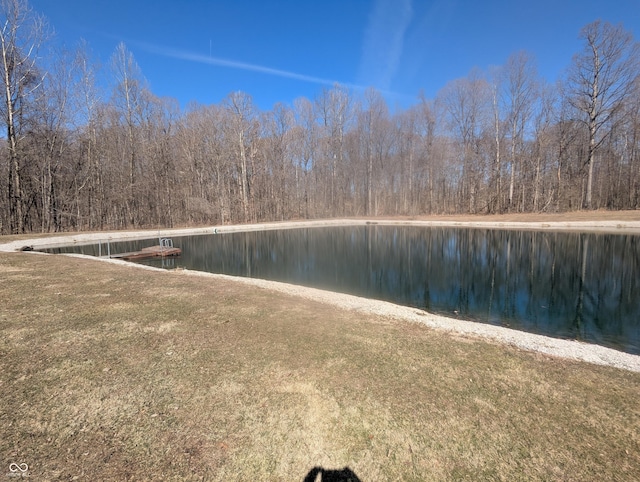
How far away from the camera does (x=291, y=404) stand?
111 inches

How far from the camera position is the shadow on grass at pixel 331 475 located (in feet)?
6.80

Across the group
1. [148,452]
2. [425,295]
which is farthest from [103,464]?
[425,295]

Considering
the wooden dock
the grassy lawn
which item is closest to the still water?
the wooden dock

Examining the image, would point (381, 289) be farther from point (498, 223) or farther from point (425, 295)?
point (498, 223)

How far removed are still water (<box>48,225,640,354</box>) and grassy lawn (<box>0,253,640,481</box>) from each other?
3.91 meters

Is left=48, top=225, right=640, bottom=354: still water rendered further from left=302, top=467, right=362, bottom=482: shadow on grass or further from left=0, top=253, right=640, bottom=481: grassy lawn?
left=302, top=467, right=362, bottom=482: shadow on grass

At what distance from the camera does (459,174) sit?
39.8m

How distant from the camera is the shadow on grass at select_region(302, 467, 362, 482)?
6.80 feet

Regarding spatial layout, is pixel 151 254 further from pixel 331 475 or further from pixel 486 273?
pixel 331 475

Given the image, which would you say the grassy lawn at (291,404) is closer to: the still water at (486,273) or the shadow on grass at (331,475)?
the shadow on grass at (331,475)

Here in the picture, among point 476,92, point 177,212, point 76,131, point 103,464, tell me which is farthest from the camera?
point 476,92

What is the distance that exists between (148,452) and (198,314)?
128 inches

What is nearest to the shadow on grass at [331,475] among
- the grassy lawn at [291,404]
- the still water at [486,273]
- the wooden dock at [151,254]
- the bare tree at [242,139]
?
the grassy lawn at [291,404]

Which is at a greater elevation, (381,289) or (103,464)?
(103,464)
